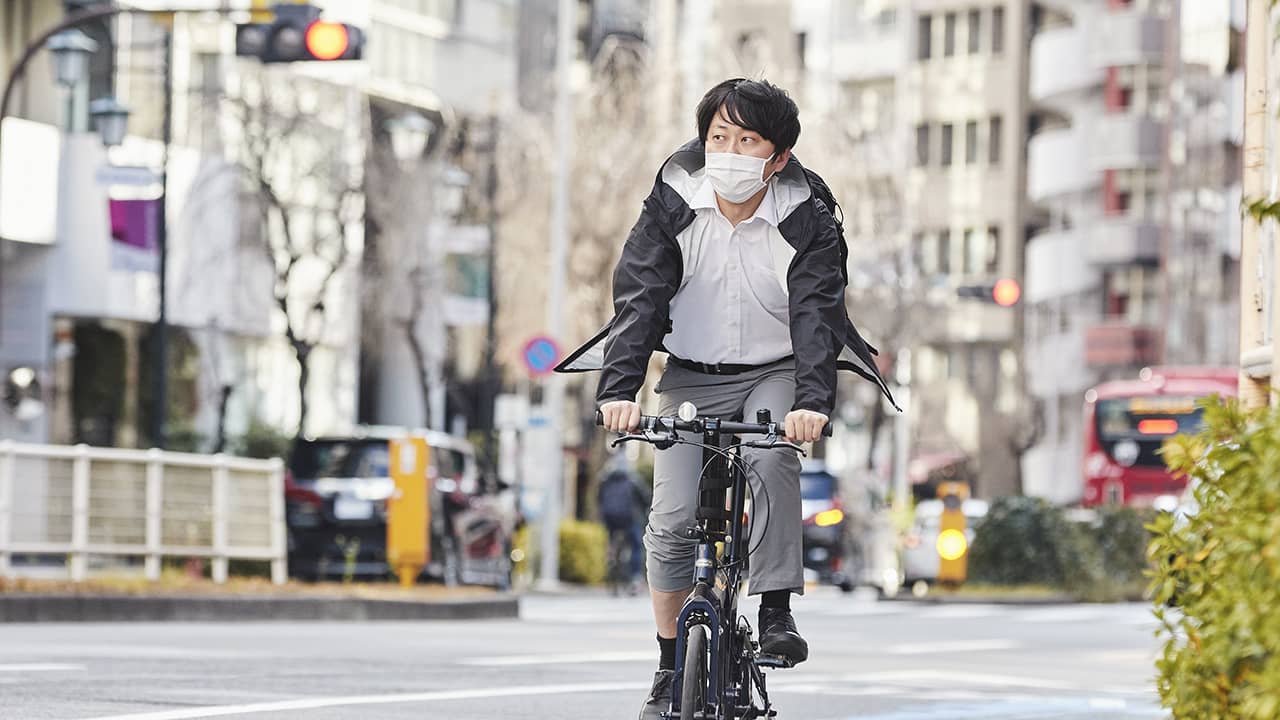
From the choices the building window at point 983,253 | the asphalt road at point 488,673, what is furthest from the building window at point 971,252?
the asphalt road at point 488,673

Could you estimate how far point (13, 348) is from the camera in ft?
144

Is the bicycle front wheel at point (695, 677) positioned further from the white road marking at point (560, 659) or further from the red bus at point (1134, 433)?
the red bus at point (1134, 433)

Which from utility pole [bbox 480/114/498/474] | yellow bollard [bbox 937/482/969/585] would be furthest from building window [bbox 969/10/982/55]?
yellow bollard [bbox 937/482/969/585]

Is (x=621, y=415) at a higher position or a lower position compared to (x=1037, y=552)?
higher

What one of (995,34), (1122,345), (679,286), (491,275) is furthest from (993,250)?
(679,286)

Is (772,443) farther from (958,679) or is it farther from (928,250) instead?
(928,250)

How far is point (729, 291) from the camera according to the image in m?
7.74

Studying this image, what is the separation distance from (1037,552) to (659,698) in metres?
31.9

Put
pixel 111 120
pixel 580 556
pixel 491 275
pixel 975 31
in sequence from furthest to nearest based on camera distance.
Result: 1. pixel 975 31
2. pixel 491 275
3. pixel 580 556
4. pixel 111 120

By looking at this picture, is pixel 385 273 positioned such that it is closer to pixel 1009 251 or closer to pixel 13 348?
pixel 13 348

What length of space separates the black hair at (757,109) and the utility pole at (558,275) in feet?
95.7

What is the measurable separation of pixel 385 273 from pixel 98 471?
29.3 m

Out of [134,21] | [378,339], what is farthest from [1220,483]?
[378,339]

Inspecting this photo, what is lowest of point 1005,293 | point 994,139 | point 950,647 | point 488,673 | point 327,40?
point 950,647
